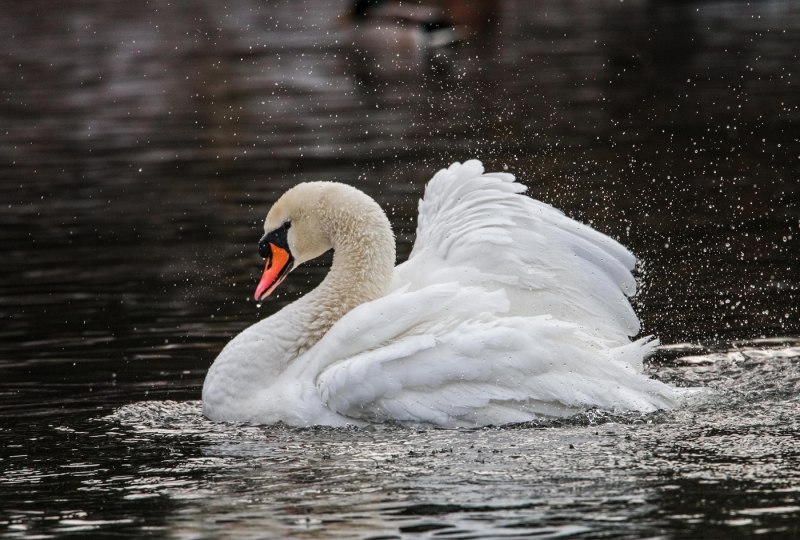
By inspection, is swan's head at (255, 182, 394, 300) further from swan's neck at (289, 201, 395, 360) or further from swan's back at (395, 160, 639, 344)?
swan's back at (395, 160, 639, 344)

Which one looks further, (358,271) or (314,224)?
(314,224)

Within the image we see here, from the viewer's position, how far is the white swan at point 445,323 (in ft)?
24.4

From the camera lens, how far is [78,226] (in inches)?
582

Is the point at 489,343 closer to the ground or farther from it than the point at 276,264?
closer to the ground

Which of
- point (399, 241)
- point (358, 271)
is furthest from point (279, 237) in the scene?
point (399, 241)

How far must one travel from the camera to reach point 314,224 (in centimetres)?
855

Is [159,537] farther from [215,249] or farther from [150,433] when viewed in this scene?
[215,249]

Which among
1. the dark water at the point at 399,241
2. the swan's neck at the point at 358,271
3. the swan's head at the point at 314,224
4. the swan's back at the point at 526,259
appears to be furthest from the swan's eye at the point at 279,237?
the dark water at the point at 399,241

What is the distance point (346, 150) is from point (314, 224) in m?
9.33

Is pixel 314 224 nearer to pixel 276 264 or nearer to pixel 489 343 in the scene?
pixel 276 264

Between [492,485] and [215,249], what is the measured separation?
703 centimetres

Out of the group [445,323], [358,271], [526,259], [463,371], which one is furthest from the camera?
[358,271]

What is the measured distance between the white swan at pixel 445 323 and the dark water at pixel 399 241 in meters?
0.17

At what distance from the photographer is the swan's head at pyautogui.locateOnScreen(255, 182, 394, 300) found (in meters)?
8.47
